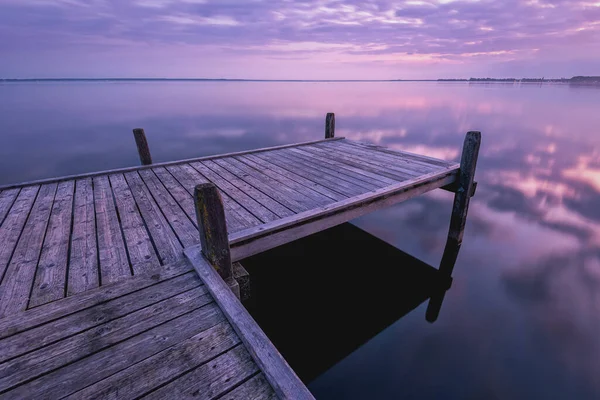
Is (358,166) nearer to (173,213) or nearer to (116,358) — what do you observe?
(173,213)

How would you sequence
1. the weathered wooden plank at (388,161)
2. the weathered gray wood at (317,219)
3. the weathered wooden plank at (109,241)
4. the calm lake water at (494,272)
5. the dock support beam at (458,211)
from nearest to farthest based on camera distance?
the weathered wooden plank at (109,241) < the weathered gray wood at (317,219) < the calm lake water at (494,272) < the dock support beam at (458,211) < the weathered wooden plank at (388,161)

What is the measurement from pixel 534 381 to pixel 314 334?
3.43m

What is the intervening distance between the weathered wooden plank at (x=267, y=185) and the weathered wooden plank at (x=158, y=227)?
164cm

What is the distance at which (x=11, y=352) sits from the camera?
206 centimetres

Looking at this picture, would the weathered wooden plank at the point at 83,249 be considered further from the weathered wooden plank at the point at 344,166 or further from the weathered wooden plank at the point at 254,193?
the weathered wooden plank at the point at 344,166

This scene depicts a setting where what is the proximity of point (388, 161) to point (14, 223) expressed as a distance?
267 inches

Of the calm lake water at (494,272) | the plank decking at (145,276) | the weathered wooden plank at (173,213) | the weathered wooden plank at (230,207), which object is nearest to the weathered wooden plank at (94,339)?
the plank decking at (145,276)

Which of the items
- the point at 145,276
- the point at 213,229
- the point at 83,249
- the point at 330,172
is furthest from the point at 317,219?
the point at 83,249

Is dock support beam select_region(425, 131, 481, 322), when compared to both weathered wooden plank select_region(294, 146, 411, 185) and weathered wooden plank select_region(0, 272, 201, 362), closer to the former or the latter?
weathered wooden plank select_region(294, 146, 411, 185)

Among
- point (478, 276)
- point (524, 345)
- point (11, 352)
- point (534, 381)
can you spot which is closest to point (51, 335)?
point (11, 352)

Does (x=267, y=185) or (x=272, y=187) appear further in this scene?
(x=267, y=185)

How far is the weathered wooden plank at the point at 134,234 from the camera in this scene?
3.09 metres

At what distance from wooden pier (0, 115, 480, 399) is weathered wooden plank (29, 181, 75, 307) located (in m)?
0.02

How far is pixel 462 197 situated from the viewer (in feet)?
20.9
